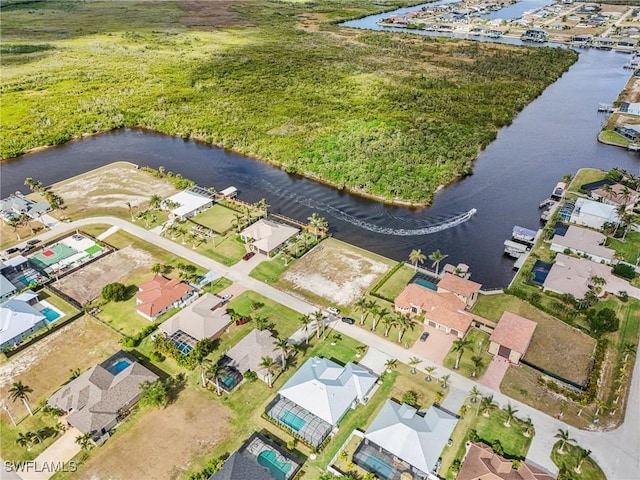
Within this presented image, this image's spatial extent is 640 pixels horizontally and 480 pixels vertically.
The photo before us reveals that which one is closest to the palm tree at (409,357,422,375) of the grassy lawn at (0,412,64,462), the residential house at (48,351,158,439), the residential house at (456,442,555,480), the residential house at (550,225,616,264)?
the residential house at (456,442,555,480)

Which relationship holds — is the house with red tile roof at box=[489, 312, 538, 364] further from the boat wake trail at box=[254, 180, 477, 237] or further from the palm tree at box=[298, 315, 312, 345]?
the boat wake trail at box=[254, 180, 477, 237]

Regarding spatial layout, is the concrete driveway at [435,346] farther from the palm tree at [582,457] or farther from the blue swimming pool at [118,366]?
the blue swimming pool at [118,366]

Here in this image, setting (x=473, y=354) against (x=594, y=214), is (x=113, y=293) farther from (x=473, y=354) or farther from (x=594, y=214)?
(x=594, y=214)

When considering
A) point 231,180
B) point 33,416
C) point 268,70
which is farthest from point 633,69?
point 33,416

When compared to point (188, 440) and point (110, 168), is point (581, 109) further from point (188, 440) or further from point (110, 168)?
point (188, 440)

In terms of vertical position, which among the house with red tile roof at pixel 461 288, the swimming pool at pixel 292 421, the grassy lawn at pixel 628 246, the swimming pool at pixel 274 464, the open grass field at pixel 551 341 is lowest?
the open grass field at pixel 551 341

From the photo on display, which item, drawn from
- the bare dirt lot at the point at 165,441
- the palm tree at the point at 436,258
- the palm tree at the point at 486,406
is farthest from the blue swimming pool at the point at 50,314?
the palm tree at the point at 486,406

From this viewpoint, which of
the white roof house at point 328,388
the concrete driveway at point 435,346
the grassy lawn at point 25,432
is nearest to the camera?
the grassy lawn at point 25,432

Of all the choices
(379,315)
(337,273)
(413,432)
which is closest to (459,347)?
(379,315)
